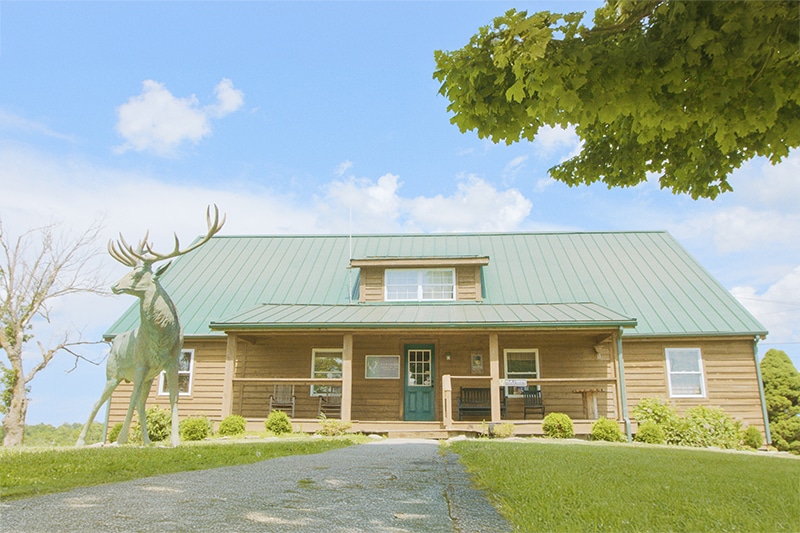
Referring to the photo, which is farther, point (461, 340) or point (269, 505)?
point (461, 340)

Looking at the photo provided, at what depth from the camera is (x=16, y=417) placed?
20.1 m

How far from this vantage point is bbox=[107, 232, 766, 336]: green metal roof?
58.7ft

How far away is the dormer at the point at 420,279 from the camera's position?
62.1ft

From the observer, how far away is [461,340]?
709 inches

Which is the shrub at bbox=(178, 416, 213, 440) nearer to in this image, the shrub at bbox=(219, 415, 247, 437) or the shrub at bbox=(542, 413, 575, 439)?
the shrub at bbox=(219, 415, 247, 437)

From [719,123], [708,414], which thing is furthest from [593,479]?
[708,414]

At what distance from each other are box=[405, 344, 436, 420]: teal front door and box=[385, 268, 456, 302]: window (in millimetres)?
1857

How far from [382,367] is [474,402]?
10.6 ft

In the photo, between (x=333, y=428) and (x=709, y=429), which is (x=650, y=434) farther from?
(x=333, y=428)

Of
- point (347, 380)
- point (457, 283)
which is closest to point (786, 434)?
point (457, 283)

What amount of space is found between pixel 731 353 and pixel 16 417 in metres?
23.4

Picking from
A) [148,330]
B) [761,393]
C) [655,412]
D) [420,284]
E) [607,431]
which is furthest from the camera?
[420,284]

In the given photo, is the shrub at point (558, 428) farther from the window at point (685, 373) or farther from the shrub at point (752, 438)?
the shrub at point (752, 438)

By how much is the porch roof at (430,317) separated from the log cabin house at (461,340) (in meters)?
0.06
